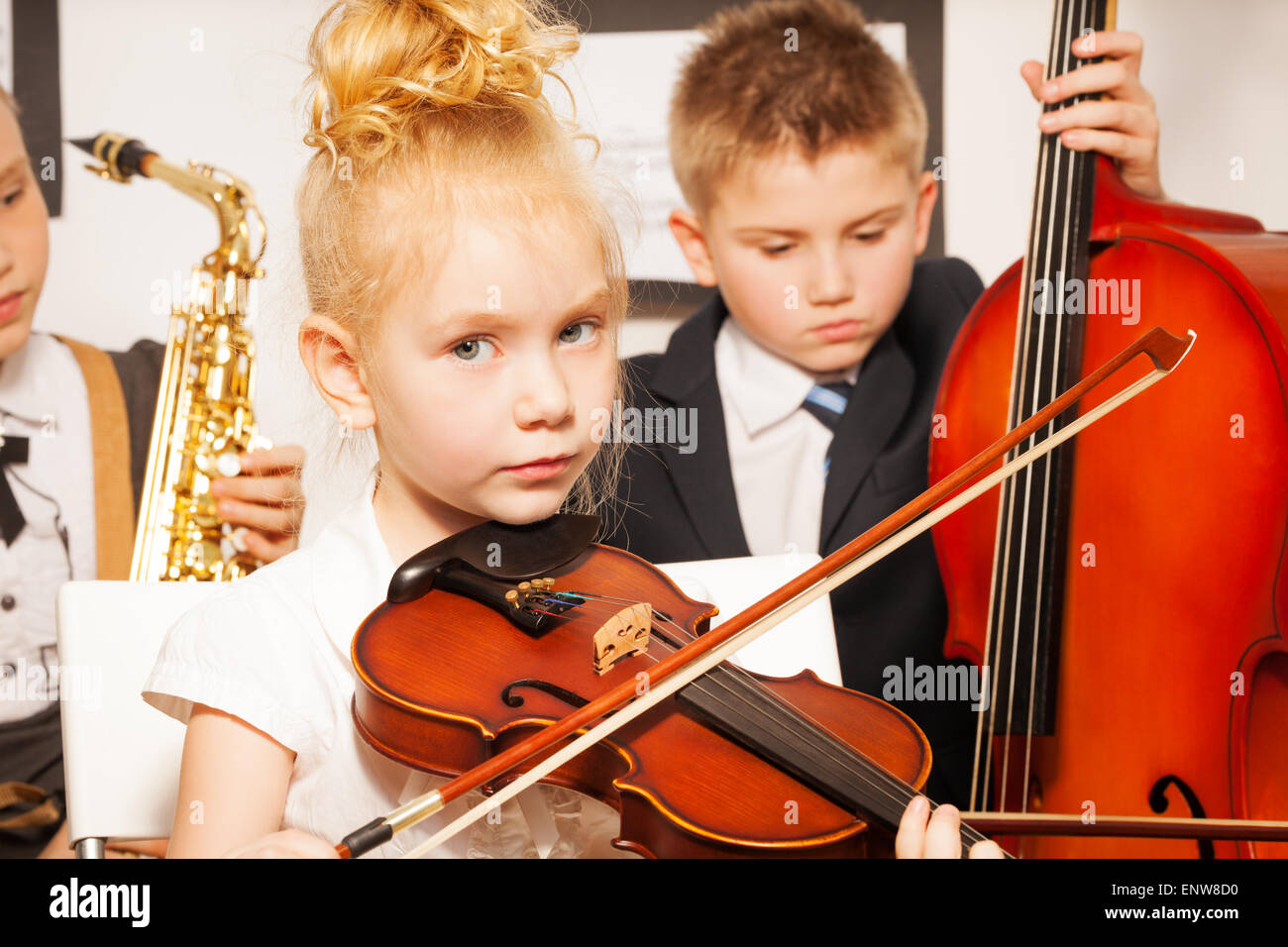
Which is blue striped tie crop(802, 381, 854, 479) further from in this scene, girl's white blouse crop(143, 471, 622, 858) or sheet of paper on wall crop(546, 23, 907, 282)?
girl's white blouse crop(143, 471, 622, 858)

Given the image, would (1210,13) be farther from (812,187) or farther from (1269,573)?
(1269,573)

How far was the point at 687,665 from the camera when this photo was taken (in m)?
0.82

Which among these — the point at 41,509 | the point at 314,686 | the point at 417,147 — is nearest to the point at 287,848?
the point at 314,686

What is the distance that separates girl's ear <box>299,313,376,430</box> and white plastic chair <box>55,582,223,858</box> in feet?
0.78

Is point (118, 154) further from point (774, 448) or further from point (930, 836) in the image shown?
point (930, 836)

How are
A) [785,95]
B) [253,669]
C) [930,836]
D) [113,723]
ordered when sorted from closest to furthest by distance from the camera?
[930,836] < [253,669] < [113,723] < [785,95]

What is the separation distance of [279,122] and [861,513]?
934 millimetres

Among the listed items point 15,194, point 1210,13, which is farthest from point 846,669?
point 15,194

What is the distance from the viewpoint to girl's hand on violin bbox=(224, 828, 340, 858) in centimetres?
79

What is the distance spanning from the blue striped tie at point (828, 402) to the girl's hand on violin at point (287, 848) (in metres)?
0.81

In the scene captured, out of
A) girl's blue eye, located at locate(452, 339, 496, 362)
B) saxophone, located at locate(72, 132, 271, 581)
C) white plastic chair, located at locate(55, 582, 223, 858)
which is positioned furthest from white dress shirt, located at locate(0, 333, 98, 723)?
girl's blue eye, located at locate(452, 339, 496, 362)
